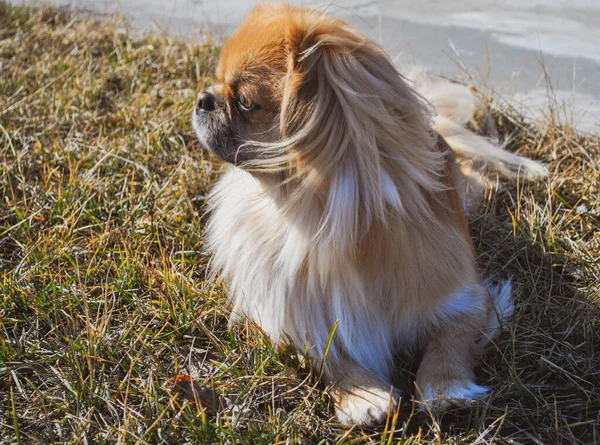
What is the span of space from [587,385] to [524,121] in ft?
5.81

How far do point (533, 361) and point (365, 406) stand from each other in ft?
2.06

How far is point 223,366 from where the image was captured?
2.20 metres

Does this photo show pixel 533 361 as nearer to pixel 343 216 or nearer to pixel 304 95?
pixel 343 216

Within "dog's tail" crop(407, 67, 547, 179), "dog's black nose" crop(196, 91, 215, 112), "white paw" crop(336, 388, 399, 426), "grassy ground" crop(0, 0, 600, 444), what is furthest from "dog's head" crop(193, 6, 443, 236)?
"dog's tail" crop(407, 67, 547, 179)

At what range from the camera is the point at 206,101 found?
2158 millimetres

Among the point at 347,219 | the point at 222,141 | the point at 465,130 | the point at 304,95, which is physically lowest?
the point at 465,130

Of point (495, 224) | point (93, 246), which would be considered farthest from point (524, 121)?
point (93, 246)

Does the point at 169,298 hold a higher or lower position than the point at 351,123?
lower

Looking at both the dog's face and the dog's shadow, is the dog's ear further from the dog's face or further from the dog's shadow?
the dog's shadow

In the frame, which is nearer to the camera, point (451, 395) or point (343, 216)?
point (343, 216)

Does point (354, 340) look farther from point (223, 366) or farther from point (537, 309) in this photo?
point (537, 309)

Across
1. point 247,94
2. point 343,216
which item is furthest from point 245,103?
point 343,216

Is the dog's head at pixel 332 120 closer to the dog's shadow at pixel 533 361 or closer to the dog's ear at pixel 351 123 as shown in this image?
the dog's ear at pixel 351 123

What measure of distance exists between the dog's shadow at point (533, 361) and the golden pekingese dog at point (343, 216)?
0.08 metres
